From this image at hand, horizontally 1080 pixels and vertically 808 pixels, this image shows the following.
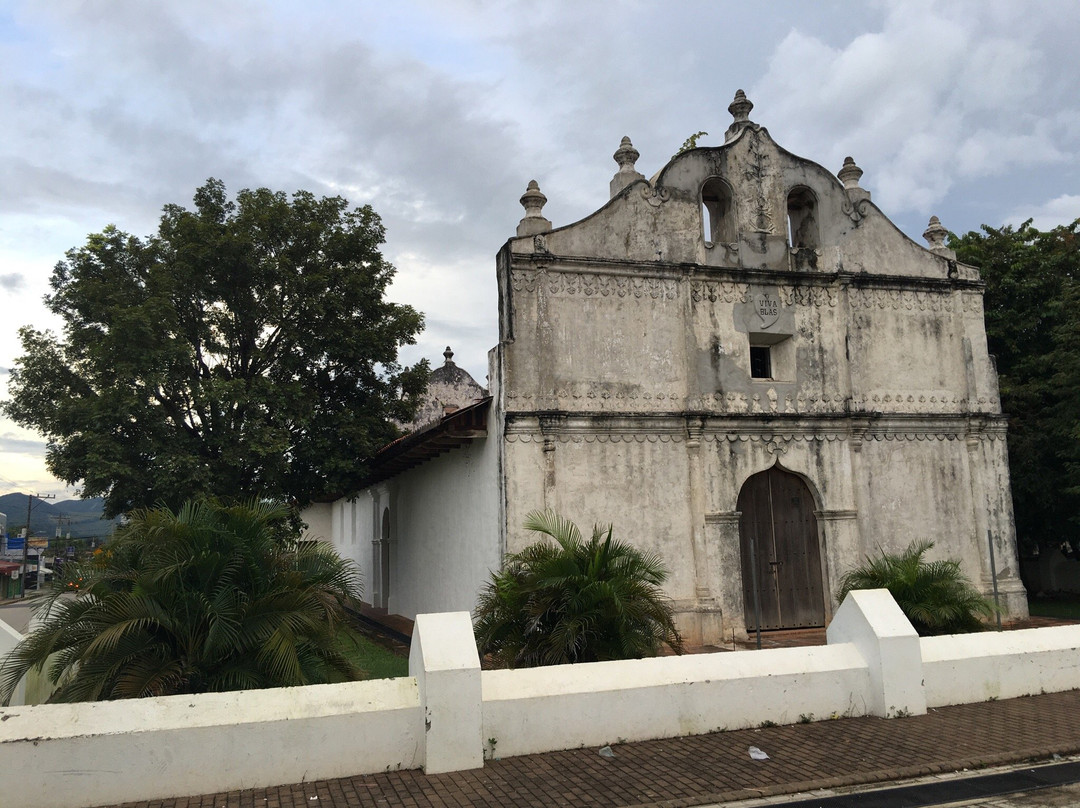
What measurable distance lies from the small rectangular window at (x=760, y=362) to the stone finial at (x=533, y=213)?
447 cm

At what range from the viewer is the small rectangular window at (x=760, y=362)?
49.7 ft

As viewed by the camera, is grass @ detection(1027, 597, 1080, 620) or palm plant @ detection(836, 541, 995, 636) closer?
palm plant @ detection(836, 541, 995, 636)

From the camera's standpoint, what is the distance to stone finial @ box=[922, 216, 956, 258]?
53.3 ft

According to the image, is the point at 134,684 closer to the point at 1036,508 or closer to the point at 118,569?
the point at 118,569

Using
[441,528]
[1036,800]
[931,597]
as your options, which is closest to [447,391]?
[441,528]

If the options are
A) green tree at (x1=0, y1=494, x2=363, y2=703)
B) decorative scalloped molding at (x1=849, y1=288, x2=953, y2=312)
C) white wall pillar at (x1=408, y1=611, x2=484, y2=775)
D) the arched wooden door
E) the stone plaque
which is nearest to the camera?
white wall pillar at (x1=408, y1=611, x2=484, y2=775)

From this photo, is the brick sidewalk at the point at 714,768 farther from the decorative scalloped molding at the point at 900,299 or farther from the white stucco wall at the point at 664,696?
the decorative scalloped molding at the point at 900,299

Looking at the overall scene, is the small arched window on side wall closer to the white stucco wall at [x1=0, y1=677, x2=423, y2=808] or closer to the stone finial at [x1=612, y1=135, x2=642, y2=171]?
the stone finial at [x1=612, y1=135, x2=642, y2=171]

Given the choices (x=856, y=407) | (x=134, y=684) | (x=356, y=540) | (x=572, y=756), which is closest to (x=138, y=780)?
(x=134, y=684)

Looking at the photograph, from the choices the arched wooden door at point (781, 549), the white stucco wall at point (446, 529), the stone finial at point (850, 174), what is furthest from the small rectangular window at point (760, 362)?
the white stucco wall at point (446, 529)

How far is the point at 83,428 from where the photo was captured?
14.8 meters

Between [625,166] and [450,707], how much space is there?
10.7m

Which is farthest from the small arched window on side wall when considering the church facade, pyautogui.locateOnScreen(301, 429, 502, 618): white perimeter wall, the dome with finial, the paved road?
the dome with finial

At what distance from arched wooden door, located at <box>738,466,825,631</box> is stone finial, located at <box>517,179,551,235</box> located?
220 inches
